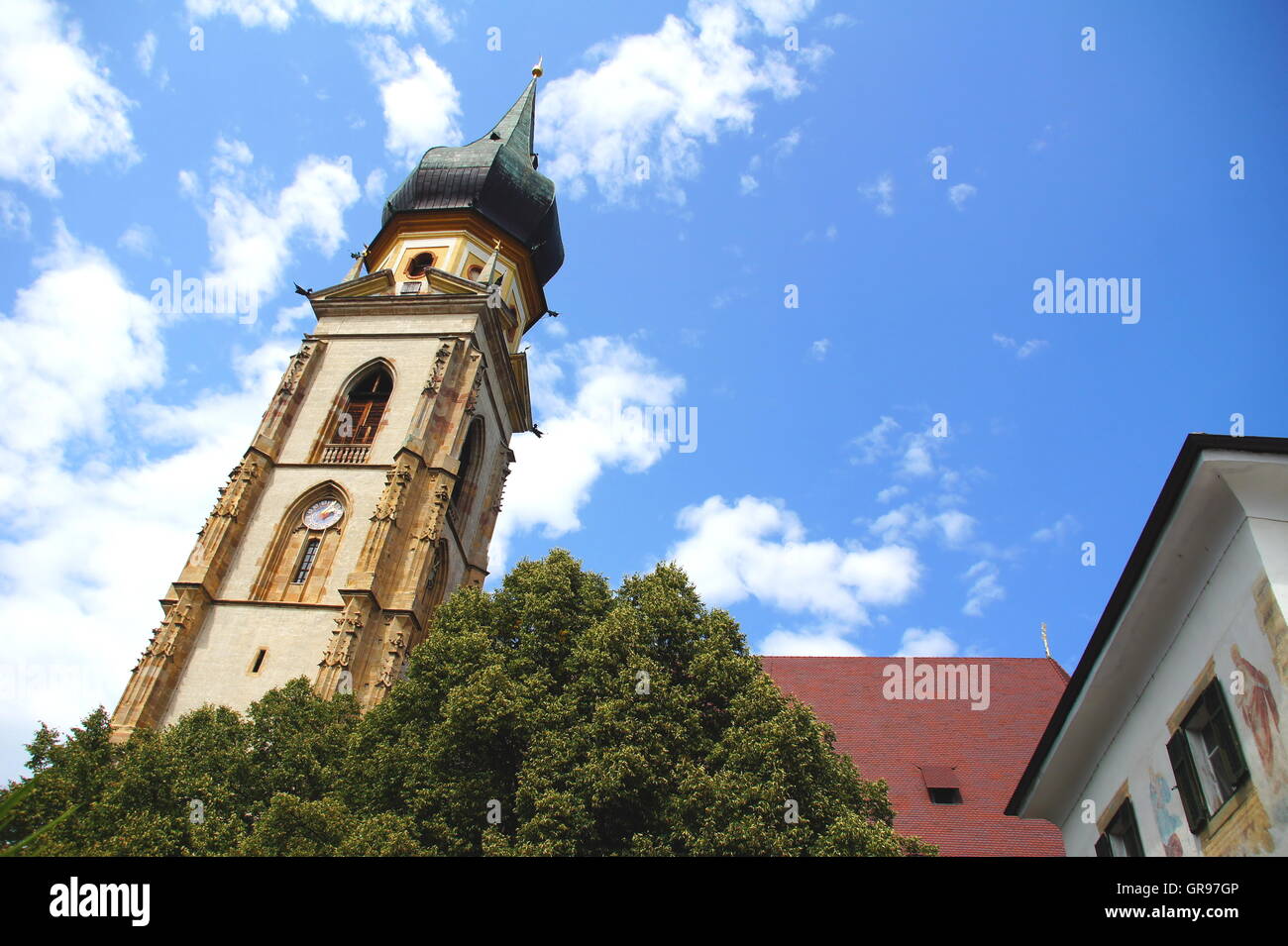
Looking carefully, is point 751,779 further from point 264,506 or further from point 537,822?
point 264,506

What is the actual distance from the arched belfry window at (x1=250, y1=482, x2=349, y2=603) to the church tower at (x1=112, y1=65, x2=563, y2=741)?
55mm

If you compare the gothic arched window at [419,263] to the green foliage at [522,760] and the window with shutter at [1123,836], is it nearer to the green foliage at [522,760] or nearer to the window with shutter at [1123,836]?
the green foliage at [522,760]

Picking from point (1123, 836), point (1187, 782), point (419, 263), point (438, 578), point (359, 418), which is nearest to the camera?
point (1187, 782)

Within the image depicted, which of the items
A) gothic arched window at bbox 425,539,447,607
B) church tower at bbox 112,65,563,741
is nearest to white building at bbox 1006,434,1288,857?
church tower at bbox 112,65,563,741

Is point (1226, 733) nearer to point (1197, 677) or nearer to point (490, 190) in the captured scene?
point (1197, 677)

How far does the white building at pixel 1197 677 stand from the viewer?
8820 millimetres

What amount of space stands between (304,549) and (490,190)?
59.9ft

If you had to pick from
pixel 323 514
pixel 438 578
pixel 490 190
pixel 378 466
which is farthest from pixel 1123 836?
pixel 490 190

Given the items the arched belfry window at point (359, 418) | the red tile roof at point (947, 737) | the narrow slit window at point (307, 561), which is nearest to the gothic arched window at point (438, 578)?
the narrow slit window at point (307, 561)

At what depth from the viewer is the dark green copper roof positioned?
39438 mm

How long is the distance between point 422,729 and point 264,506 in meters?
13.3

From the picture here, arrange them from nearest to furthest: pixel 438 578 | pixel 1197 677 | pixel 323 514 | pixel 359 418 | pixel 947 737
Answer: pixel 1197 677 → pixel 947 737 → pixel 323 514 → pixel 438 578 → pixel 359 418

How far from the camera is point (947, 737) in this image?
25688 mm
